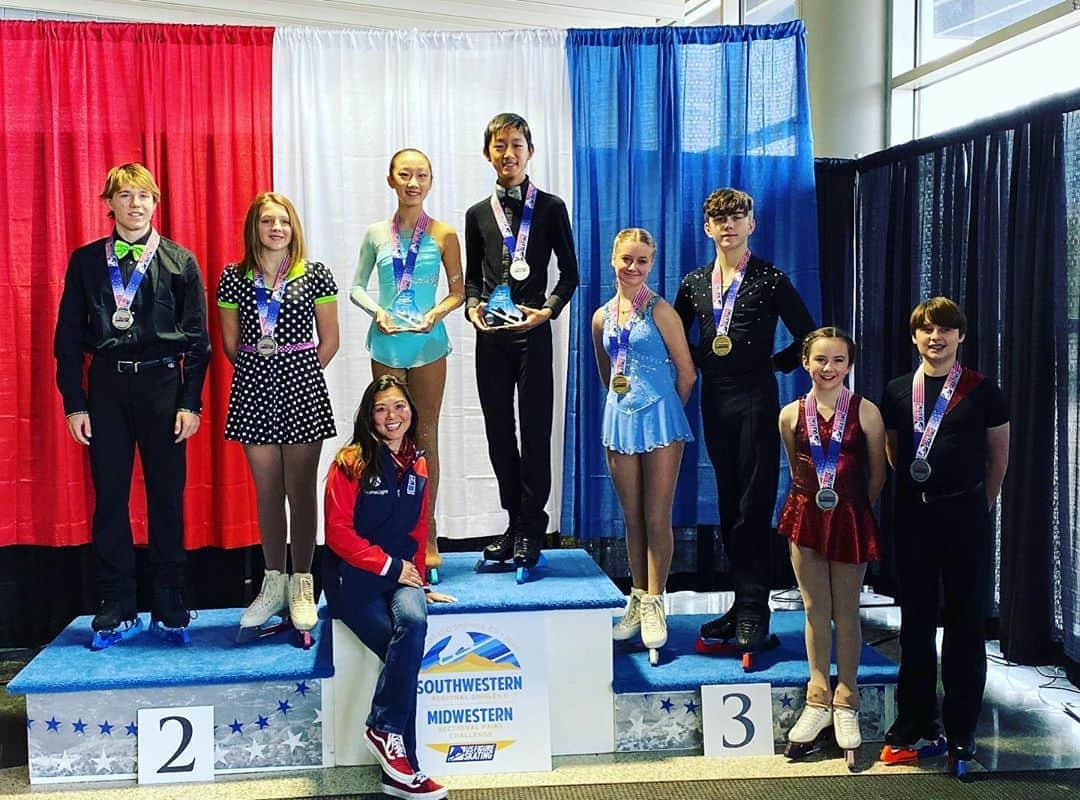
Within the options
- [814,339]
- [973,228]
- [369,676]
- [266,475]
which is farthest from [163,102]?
[973,228]

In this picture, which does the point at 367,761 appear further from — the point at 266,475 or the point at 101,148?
the point at 101,148

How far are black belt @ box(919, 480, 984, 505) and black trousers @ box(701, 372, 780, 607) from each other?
50cm

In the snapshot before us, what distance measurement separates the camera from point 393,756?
9.64ft

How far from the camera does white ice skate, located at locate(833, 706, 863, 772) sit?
122 inches

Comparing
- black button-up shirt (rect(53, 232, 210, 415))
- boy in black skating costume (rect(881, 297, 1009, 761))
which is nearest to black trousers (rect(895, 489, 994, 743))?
boy in black skating costume (rect(881, 297, 1009, 761))

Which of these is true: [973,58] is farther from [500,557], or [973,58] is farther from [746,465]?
[500,557]

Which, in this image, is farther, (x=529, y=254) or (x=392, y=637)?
(x=529, y=254)

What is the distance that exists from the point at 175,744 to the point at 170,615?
448 mm

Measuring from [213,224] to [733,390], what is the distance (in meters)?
2.18

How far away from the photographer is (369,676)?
3166 mm

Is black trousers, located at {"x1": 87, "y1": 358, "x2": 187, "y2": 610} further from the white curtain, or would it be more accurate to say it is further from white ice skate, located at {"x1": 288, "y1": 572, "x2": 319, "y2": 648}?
the white curtain

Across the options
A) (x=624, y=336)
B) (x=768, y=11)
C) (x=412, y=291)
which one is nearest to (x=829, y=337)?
(x=624, y=336)

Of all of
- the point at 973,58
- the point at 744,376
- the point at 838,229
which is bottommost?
the point at 744,376

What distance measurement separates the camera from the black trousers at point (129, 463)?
329 cm
